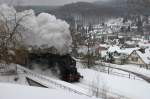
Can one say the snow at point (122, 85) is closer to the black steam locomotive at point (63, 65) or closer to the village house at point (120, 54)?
the black steam locomotive at point (63, 65)

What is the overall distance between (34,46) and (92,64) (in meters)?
13.5

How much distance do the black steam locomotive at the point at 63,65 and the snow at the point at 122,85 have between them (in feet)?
3.30

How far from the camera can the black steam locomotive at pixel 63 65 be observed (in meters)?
21.8

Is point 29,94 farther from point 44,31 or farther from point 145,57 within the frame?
point 145,57

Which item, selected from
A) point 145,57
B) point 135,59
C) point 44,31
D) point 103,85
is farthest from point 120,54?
point 103,85

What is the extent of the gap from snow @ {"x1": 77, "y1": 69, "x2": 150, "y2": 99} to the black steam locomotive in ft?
3.30

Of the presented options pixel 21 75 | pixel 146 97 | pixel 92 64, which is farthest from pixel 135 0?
pixel 92 64

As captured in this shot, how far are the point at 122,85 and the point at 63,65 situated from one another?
464cm

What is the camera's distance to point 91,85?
20.9 meters

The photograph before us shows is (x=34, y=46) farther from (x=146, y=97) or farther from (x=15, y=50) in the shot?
(x=146, y=97)

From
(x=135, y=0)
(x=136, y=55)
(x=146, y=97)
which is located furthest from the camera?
(x=136, y=55)

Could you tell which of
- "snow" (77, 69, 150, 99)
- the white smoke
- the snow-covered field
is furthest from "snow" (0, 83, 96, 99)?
the white smoke

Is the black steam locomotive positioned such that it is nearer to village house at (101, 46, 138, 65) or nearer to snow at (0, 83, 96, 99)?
snow at (0, 83, 96, 99)

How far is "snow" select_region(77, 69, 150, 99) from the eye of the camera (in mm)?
18647
